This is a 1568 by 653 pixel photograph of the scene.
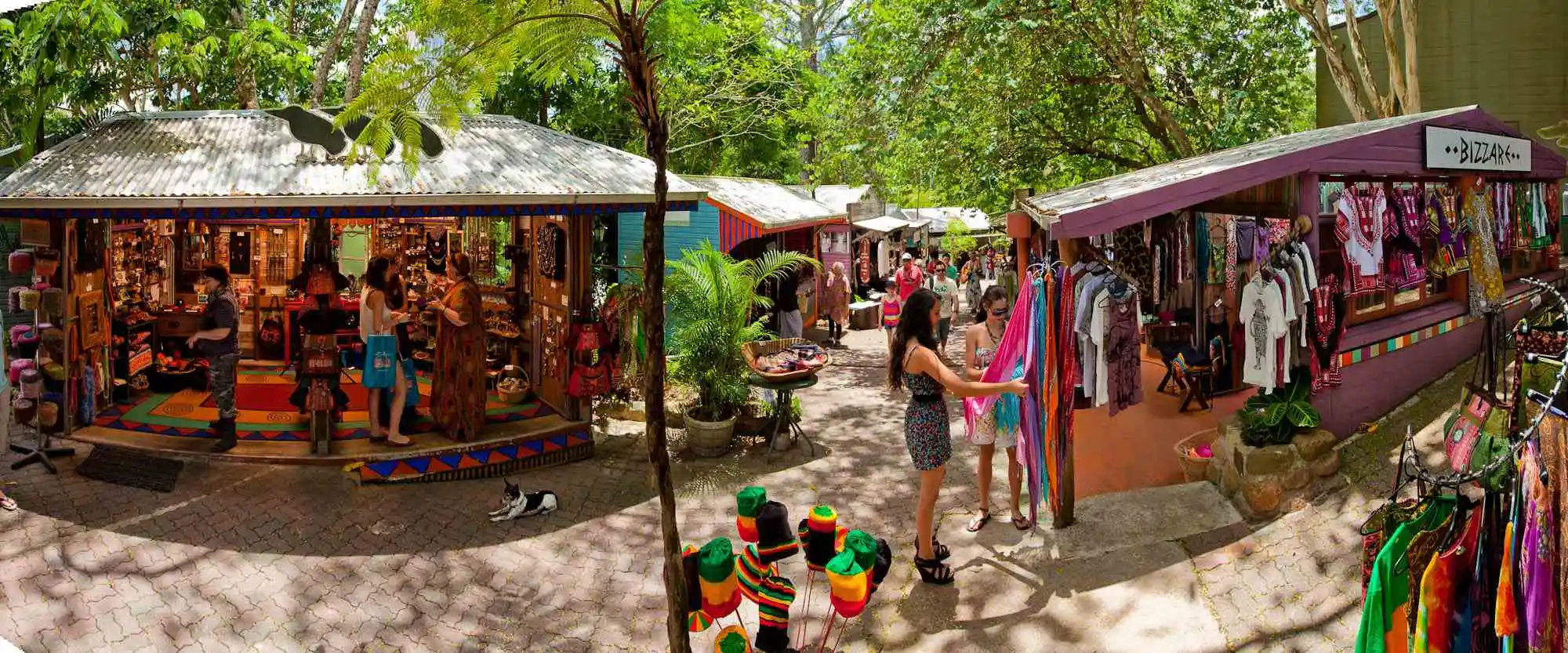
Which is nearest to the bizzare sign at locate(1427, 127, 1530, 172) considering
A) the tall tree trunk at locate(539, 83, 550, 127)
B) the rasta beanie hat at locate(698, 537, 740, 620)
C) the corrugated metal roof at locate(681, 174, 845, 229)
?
the rasta beanie hat at locate(698, 537, 740, 620)

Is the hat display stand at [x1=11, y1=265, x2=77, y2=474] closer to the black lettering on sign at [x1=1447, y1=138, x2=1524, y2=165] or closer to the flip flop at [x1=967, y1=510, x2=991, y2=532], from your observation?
the flip flop at [x1=967, y1=510, x2=991, y2=532]

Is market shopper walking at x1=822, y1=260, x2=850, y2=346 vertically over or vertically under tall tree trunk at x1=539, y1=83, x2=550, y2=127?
under

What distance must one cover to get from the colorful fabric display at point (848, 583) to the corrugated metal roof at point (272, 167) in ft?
15.8

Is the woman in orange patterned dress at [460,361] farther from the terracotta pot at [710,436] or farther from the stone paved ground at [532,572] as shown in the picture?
the terracotta pot at [710,436]

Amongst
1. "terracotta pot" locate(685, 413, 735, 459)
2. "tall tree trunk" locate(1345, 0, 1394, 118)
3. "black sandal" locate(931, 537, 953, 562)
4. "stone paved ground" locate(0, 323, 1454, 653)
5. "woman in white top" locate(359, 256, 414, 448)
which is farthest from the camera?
"tall tree trunk" locate(1345, 0, 1394, 118)

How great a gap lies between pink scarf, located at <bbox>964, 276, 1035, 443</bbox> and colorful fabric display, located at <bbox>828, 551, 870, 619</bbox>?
2.22 metres

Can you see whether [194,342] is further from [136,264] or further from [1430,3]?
[1430,3]

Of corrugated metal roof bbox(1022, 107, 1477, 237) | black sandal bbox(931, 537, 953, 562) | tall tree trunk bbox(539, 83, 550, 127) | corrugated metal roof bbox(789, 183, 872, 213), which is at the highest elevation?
tall tree trunk bbox(539, 83, 550, 127)

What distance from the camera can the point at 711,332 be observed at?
9273 mm

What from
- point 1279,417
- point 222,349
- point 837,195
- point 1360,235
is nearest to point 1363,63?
point 1360,235

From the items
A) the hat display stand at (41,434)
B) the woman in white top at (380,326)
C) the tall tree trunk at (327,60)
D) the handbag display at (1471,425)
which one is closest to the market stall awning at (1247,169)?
the handbag display at (1471,425)

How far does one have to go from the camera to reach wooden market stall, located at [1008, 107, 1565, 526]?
253 inches

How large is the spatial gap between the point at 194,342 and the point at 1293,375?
873 cm

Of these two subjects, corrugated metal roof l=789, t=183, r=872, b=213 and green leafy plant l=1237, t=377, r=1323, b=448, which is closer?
green leafy plant l=1237, t=377, r=1323, b=448
